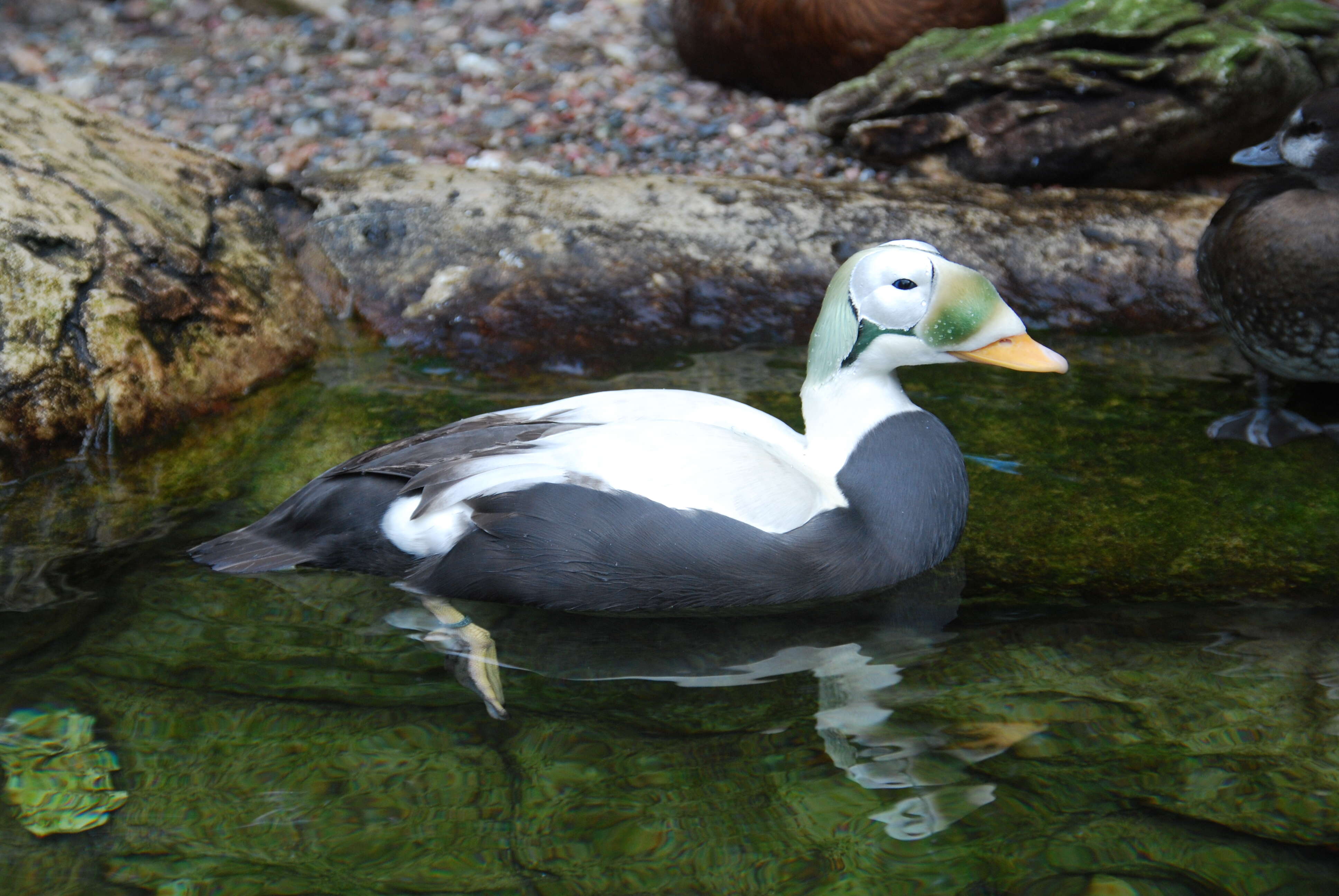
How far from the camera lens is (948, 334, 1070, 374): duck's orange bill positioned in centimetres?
269

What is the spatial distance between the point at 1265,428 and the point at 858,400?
1370 millimetres

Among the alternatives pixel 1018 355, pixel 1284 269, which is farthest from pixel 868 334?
pixel 1284 269

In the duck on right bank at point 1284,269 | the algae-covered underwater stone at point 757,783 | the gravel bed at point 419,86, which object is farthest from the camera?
the gravel bed at point 419,86

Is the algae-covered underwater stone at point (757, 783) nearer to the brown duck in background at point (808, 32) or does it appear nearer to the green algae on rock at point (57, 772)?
the green algae on rock at point (57, 772)

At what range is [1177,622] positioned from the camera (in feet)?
8.36

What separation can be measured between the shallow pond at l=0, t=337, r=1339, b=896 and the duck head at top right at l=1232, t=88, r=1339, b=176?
0.83 m

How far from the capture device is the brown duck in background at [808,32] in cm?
525

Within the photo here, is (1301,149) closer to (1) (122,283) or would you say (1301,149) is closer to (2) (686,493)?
(2) (686,493)

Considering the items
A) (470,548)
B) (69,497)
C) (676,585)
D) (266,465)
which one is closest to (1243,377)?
(676,585)

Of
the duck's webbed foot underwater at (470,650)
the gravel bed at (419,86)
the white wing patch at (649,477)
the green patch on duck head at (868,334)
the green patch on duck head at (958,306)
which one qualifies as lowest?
the duck's webbed foot underwater at (470,650)

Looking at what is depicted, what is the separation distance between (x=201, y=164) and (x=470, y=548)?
7.49 feet

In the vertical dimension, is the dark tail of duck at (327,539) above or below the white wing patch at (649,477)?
below

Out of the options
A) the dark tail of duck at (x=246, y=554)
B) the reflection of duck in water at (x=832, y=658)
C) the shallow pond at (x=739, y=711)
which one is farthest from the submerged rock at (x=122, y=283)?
the reflection of duck in water at (x=832, y=658)

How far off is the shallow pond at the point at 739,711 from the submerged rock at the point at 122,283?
0.24 metres
